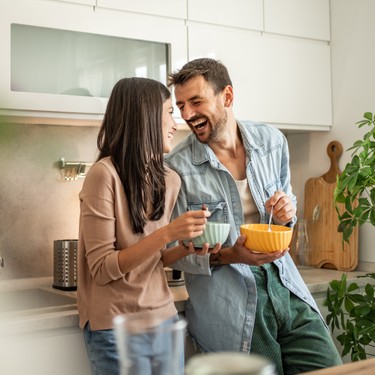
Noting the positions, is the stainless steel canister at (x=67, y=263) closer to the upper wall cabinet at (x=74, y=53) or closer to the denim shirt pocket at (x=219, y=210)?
the upper wall cabinet at (x=74, y=53)

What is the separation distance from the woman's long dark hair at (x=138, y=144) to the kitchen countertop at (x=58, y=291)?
1.30 ft

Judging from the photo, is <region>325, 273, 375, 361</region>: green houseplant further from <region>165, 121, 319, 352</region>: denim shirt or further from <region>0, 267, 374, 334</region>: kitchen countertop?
<region>165, 121, 319, 352</region>: denim shirt

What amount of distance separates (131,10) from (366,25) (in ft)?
3.61

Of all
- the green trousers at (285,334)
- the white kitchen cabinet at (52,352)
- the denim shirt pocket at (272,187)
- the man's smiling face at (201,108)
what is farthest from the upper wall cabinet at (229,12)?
the white kitchen cabinet at (52,352)

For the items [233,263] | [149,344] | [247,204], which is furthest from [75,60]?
[149,344]

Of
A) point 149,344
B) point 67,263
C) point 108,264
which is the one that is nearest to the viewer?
point 149,344

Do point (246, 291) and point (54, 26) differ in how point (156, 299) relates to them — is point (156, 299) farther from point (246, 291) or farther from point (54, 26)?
point (54, 26)

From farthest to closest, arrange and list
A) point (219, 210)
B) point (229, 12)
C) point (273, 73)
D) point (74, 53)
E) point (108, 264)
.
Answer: point (273, 73), point (229, 12), point (74, 53), point (219, 210), point (108, 264)

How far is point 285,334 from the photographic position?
1.93 metres

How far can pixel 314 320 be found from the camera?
6.42 feet

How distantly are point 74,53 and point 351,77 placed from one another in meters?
1.31

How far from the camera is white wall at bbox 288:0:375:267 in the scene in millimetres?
2793

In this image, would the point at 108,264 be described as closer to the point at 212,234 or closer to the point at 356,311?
the point at 212,234

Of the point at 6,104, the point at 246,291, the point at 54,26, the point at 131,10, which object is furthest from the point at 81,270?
the point at 6,104
